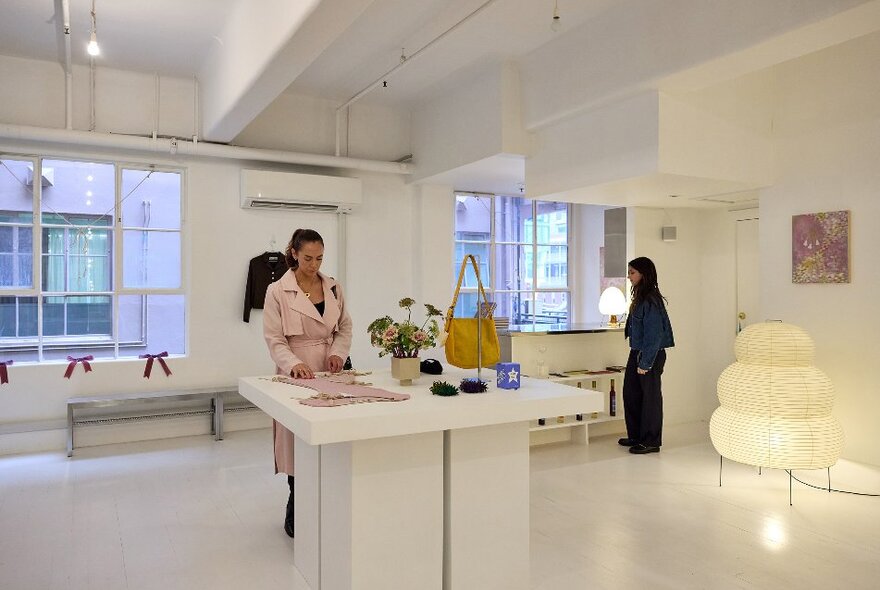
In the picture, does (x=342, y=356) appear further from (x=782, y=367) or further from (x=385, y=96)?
(x=385, y=96)

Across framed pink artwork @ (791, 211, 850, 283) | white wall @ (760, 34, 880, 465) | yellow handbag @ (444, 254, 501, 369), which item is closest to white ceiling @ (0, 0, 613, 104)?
white wall @ (760, 34, 880, 465)

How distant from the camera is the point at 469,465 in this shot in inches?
108

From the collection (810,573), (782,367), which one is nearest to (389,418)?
(810,573)

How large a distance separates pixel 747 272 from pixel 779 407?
8.00ft

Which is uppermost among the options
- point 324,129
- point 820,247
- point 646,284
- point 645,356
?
point 324,129

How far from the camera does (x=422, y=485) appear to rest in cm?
265

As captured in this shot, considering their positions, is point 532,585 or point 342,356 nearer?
point 532,585

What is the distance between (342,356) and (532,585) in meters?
1.49

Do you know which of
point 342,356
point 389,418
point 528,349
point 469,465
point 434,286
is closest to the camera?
point 389,418

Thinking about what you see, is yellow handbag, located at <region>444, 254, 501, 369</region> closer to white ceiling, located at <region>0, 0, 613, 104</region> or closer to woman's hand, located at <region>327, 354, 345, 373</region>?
woman's hand, located at <region>327, 354, 345, 373</region>

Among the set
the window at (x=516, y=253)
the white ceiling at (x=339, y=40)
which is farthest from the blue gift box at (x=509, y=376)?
the window at (x=516, y=253)

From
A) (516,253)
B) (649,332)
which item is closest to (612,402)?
(649,332)

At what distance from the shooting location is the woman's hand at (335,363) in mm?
3398

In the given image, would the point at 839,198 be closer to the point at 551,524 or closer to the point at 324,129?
the point at 551,524
